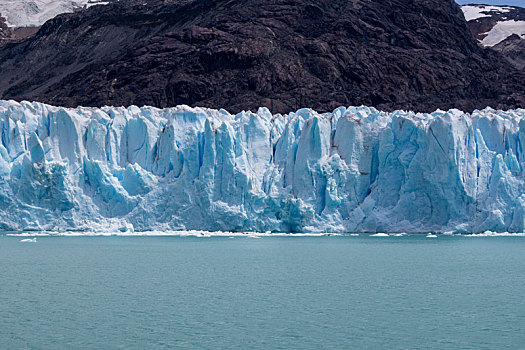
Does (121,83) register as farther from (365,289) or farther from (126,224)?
(365,289)

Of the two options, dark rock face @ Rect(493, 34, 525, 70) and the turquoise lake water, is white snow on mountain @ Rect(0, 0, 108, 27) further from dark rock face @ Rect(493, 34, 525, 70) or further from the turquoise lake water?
the turquoise lake water

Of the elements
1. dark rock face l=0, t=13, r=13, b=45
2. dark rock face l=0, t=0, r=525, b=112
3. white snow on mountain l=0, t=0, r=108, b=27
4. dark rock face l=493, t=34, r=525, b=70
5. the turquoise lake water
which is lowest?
the turquoise lake water

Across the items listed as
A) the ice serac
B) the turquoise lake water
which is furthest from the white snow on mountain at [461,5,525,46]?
the turquoise lake water

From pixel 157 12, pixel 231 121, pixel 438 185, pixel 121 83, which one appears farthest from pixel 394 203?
pixel 157 12

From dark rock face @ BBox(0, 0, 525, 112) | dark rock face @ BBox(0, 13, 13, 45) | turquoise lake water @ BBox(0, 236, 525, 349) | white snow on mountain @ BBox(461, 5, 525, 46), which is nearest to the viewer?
turquoise lake water @ BBox(0, 236, 525, 349)

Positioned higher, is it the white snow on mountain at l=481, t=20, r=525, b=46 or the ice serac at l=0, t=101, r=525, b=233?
the white snow on mountain at l=481, t=20, r=525, b=46
